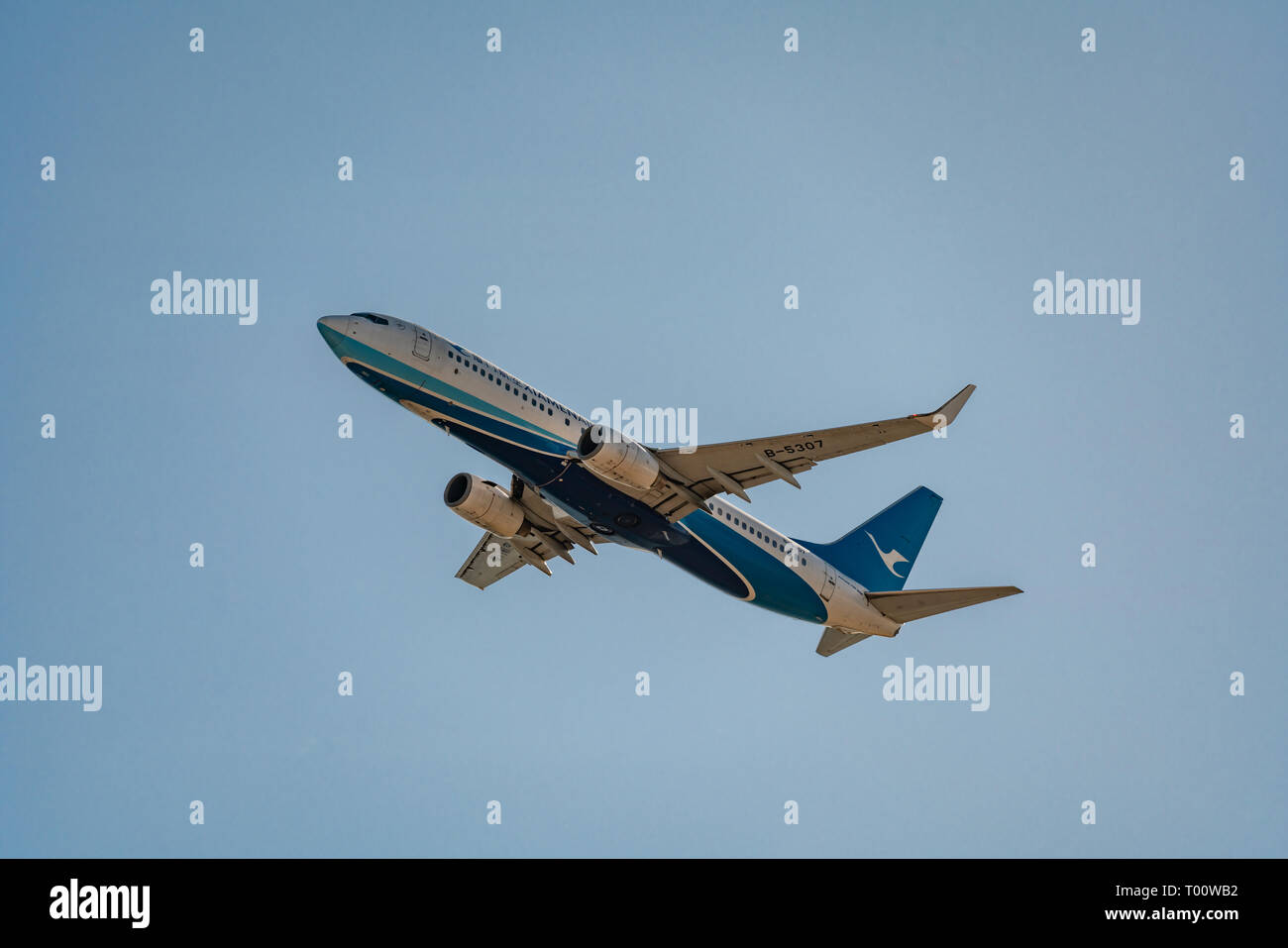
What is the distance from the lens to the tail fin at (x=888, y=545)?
1906 inches

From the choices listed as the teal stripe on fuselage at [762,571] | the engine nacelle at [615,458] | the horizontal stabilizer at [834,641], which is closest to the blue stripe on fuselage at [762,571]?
the teal stripe on fuselage at [762,571]

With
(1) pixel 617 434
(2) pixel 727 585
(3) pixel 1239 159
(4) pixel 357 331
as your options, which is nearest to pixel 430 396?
(4) pixel 357 331

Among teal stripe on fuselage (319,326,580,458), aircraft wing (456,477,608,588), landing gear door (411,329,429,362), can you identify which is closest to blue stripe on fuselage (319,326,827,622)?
teal stripe on fuselage (319,326,580,458)

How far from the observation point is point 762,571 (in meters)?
43.1

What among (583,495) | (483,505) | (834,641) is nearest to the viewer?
(583,495)

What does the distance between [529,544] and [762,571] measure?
971cm

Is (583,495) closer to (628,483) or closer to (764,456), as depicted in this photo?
(628,483)

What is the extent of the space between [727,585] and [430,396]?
12.8m

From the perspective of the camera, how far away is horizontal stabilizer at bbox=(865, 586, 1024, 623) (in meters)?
42.4

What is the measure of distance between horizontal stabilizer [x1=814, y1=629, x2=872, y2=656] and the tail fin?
2163mm

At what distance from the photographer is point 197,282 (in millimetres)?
44375

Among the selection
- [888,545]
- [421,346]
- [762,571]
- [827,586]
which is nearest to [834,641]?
[827,586]
